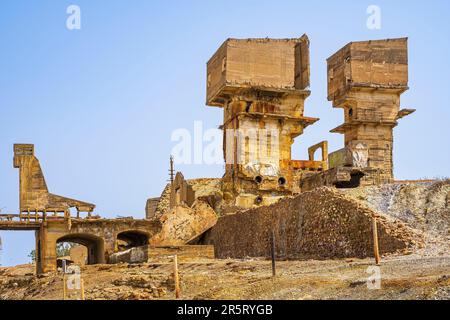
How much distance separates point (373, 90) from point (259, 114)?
13.1 metres

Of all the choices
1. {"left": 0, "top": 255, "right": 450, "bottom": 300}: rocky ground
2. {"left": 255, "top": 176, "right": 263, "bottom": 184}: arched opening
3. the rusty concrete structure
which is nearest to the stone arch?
the rusty concrete structure

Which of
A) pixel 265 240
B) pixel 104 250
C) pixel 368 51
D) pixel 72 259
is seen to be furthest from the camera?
pixel 72 259

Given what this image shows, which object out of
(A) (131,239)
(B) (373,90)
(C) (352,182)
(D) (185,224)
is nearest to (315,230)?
(D) (185,224)

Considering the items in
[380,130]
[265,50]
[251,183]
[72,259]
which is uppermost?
[265,50]

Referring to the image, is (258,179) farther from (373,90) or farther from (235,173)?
(373,90)

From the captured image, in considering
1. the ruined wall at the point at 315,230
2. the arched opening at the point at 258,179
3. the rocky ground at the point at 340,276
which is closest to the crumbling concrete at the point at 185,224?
the ruined wall at the point at 315,230

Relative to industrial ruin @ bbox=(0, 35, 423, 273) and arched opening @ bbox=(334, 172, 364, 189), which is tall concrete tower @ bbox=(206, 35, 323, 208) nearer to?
industrial ruin @ bbox=(0, 35, 423, 273)

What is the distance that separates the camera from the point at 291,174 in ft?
141

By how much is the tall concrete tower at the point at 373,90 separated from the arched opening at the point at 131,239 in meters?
16.8

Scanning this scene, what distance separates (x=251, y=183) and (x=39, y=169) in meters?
12.7

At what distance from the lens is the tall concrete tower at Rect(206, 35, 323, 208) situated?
41.4 metres
